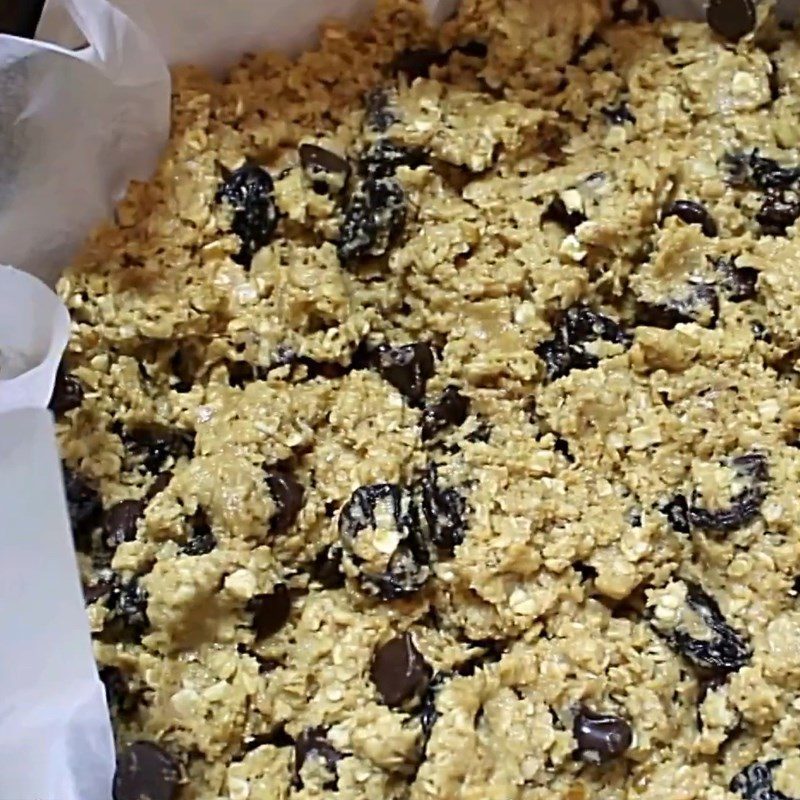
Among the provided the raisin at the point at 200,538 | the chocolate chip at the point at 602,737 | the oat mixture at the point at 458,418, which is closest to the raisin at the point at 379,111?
the oat mixture at the point at 458,418

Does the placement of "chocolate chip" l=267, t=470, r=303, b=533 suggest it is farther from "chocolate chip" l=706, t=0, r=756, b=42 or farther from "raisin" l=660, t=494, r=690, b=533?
"chocolate chip" l=706, t=0, r=756, b=42

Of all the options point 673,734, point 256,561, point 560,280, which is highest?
point 560,280

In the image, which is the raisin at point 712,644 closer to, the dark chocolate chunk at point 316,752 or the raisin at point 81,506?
the dark chocolate chunk at point 316,752

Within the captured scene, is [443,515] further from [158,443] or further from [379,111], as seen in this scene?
[379,111]

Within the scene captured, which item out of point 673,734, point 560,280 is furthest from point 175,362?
point 673,734

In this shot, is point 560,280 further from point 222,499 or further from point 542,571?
point 222,499

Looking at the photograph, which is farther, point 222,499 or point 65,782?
point 222,499
